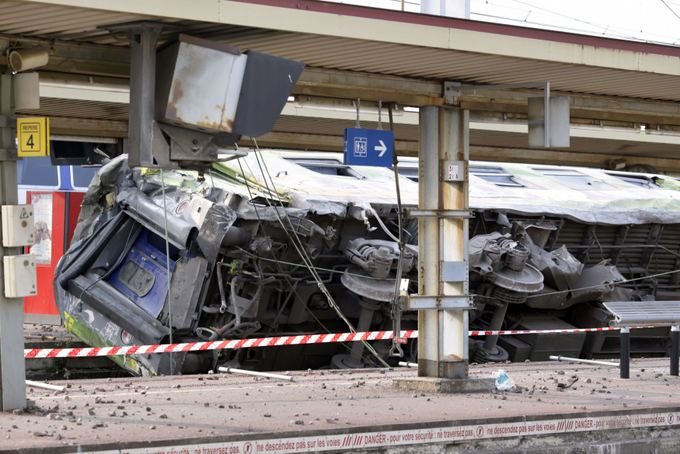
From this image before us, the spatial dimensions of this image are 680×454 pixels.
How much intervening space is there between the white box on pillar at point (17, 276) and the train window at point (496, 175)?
10.4 m

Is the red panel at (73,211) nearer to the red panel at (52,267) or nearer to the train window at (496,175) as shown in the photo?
the red panel at (52,267)

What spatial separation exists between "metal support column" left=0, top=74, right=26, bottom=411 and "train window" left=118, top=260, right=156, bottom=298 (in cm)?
578

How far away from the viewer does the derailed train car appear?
14.3m

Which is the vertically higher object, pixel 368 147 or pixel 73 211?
pixel 368 147

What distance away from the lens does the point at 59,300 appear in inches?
647

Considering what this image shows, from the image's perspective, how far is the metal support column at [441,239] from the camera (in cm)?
1168

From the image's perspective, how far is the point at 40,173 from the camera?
28.2 meters

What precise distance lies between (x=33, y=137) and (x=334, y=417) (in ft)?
10.5

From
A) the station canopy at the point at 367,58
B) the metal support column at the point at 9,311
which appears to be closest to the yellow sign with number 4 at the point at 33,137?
the metal support column at the point at 9,311

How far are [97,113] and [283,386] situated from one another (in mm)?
3845

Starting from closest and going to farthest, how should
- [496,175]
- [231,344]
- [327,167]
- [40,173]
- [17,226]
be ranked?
[17,226]
[231,344]
[327,167]
[496,175]
[40,173]

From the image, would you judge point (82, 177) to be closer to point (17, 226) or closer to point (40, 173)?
point (40, 173)

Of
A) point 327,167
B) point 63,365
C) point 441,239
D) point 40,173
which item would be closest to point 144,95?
point 441,239

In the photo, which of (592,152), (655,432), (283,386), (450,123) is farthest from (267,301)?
(592,152)
